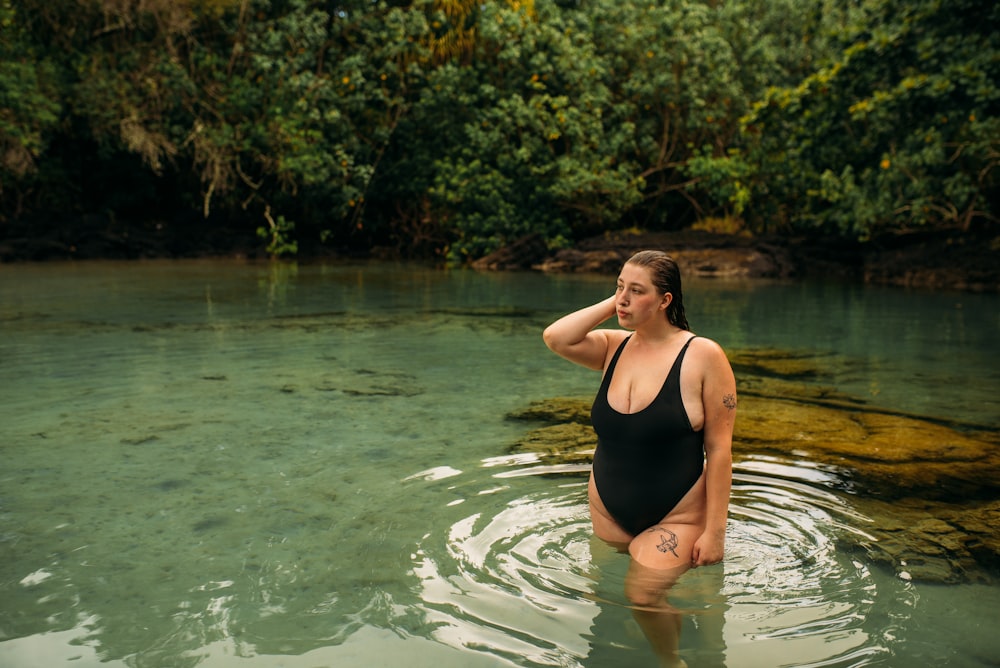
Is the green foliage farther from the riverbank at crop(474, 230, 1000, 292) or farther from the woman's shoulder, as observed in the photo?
the woman's shoulder

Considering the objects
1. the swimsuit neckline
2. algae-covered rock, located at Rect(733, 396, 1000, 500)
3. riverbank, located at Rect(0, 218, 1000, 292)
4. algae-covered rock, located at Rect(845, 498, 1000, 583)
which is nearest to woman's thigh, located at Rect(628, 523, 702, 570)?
the swimsuit neckline

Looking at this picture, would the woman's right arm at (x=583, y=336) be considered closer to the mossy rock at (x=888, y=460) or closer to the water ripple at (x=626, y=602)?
the water ripple at (x=626, y=602)

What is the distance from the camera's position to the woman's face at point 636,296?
9.67 ft

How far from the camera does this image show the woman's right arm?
10.2 feet

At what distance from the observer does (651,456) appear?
10.0ft

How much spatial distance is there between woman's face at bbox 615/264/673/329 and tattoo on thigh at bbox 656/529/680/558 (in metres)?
0.68

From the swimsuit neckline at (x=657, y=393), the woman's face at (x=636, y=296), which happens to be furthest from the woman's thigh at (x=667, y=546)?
the woman's face at (x=636, y=296)

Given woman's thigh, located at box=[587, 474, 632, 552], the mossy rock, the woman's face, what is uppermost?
the woman's face

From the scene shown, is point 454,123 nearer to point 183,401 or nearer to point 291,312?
point 291,312

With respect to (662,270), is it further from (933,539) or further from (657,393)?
(933,539)

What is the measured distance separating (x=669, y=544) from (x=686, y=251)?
16.8 meters

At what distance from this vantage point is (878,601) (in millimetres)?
3051

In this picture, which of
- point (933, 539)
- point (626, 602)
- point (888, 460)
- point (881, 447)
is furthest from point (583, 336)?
point (881, 447)

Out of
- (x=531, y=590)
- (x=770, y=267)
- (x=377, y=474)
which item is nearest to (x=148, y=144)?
(x=770, y=267)
